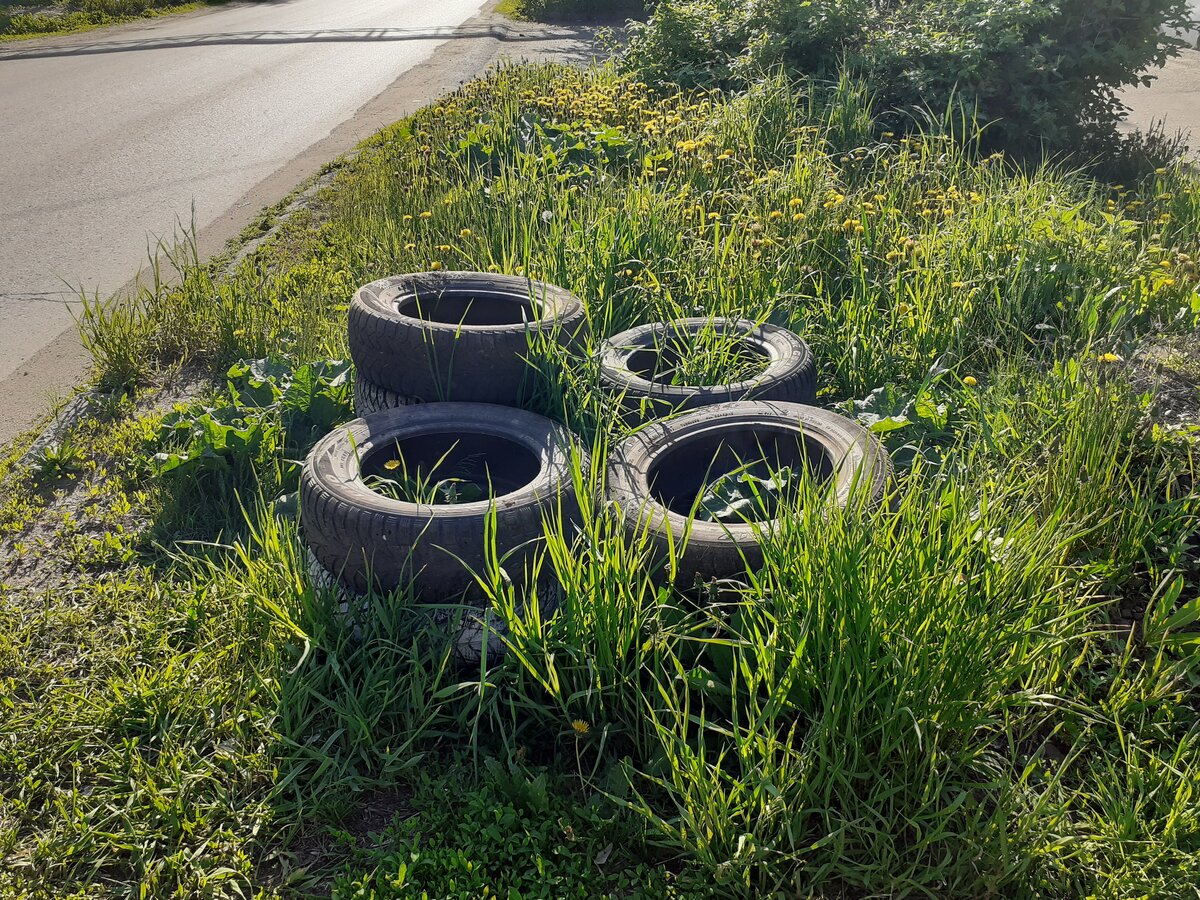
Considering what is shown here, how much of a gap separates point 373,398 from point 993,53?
20.5ft

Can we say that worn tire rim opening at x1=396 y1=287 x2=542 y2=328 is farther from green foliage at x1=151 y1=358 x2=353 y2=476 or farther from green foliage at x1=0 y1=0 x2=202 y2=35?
green foliage at x1=0 y1=0 x2=202 y2=35

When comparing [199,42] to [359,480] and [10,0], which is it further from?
[359,480]

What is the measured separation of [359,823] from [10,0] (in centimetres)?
2257

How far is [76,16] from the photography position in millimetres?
18156

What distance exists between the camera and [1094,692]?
2875 millimetres

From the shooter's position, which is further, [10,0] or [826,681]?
[10,0]

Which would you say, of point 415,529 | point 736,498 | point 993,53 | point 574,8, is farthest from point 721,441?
point 574,8

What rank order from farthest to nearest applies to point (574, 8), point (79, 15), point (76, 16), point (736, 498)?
point (79, 15) < point (76, 16) < point (574, 8) < point (736, 498)

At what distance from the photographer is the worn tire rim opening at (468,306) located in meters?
4.19

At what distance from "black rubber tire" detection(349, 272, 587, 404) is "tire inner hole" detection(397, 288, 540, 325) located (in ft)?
0.57

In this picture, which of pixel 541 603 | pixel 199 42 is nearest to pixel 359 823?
pixel 541 603

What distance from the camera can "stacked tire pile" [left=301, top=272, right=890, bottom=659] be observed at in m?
2.95

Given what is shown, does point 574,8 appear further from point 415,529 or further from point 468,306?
point 415,529

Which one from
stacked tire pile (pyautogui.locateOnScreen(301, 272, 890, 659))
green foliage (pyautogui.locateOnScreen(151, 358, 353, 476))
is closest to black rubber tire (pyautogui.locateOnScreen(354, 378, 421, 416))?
stacked tire pile (pyautogui.locateOnScreen(301, 272, 890, 659))
